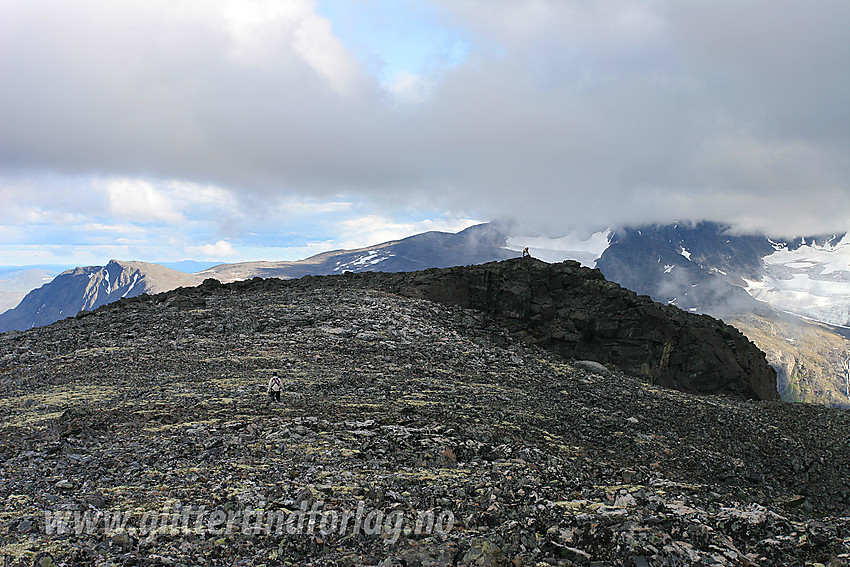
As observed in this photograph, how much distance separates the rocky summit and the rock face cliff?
573 centimetres

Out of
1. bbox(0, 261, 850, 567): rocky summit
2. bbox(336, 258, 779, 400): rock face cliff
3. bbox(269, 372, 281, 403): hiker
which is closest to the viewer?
bbox(0, 261, 850, 567): rocky summit

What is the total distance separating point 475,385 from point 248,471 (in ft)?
41.8

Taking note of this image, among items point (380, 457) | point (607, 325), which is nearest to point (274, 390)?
point (380, 457)

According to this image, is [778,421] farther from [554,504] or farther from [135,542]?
[135,542]

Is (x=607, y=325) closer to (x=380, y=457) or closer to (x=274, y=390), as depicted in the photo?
(x=274, y=390)

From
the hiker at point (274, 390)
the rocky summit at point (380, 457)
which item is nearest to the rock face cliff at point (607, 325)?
the rocky summit at point (380, 457)

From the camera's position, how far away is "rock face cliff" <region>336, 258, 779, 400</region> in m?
35.4

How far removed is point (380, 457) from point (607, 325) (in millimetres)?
27048

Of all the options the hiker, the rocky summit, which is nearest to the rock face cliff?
the rocky summit

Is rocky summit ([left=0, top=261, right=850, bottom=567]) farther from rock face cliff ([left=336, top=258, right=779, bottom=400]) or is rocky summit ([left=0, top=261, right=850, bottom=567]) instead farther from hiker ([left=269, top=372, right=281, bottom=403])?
rock face cliff ([left=336, top=258, right=779, bottom=400])

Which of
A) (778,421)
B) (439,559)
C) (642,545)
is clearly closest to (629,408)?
(778,421)

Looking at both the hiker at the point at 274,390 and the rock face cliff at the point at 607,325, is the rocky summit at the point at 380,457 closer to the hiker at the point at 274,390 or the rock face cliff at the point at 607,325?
the hiker at the point at 274,390

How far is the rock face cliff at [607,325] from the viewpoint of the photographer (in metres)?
35.4

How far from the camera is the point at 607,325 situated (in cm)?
3584
